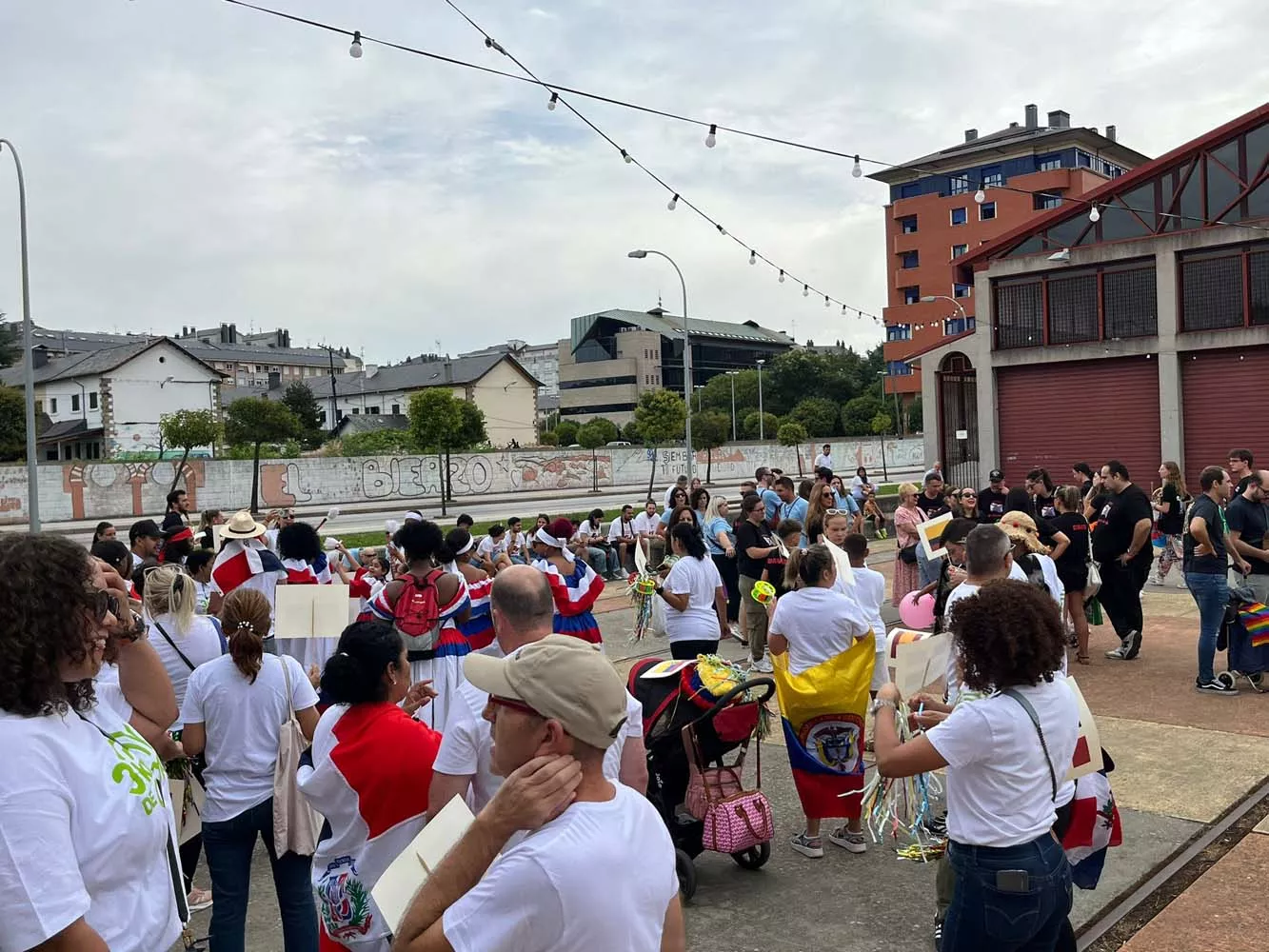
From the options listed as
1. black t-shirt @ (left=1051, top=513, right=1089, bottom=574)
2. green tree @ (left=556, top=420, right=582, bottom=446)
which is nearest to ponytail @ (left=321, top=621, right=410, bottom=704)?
black t-shirt @ (left=1051, top=513, right=1089, bottom=574)

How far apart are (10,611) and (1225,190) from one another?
2567 cm

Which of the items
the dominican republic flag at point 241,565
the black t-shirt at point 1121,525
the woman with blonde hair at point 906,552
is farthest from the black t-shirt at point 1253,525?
the dominican republic flag at point 241,565

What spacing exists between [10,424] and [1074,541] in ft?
154

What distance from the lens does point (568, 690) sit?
209 centimetres

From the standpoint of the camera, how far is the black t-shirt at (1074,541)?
10.8 metres

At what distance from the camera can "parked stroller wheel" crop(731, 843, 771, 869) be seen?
589cm

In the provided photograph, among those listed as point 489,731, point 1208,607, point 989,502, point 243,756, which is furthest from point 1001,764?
point 989,502

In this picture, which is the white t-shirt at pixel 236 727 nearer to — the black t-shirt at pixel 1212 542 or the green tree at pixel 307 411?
the black t-shirt at pixel 1212 542

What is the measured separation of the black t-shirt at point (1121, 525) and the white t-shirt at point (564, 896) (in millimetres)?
10153

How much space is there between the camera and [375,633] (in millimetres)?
3787

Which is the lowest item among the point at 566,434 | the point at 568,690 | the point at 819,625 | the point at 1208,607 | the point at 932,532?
the point at 1208,607

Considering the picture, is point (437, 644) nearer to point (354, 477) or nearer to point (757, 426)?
point (354, 477)

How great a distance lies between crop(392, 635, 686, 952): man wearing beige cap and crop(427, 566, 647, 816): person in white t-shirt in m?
1.28

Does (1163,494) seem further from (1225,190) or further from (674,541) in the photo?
(1225,190)
